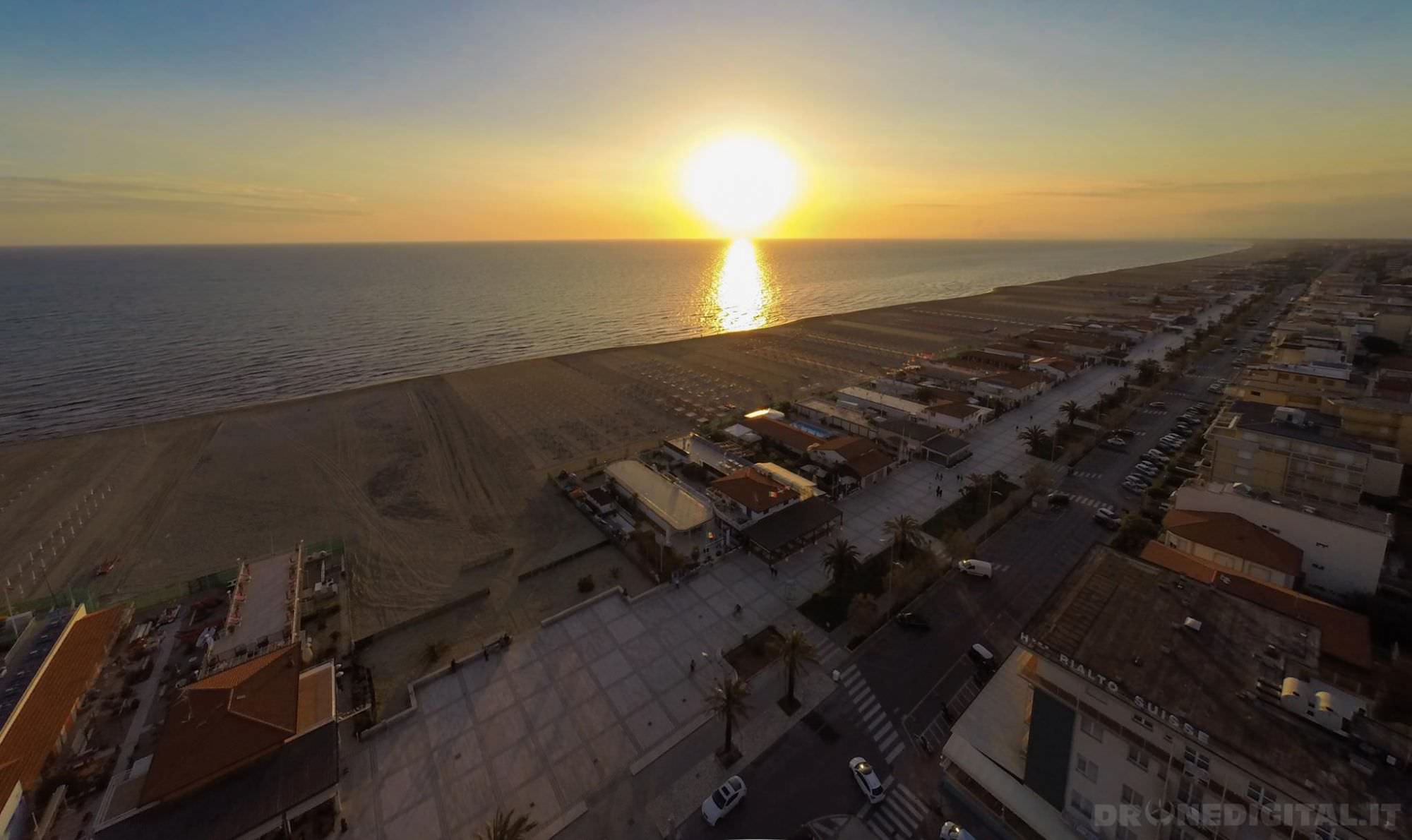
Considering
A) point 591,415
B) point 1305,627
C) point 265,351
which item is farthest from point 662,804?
point 265,351

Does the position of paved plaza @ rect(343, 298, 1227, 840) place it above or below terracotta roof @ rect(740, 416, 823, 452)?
above

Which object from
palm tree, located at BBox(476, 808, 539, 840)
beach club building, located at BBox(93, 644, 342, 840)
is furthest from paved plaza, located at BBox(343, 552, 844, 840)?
beach club building, located at BBox(93, 644, 342, 840)

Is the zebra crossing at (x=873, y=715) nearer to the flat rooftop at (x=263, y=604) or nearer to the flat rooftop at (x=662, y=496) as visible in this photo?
the flat rooftop at (x=662, y=496)

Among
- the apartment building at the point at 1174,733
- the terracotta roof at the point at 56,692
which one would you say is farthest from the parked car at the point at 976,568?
the terracotta roof at the point at 56,692

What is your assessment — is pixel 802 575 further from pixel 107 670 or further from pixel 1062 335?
pixel 1062 335

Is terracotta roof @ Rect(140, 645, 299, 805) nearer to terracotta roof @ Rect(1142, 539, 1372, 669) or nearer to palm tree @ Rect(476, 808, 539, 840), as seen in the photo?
palm tree @ Rect(476, 808, 539, 840)
